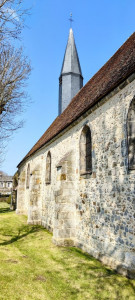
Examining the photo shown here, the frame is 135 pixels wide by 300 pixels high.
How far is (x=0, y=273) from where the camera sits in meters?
4.82

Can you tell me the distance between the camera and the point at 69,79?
14312 millimetres

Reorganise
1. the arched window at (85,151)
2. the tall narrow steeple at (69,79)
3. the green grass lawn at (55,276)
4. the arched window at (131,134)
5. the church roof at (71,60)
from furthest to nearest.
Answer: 1. the church roof at (71,60)
2. the tall narrow steeple at (69,79)
3. the arched window at (85,151)
4. the arched window at (131,134)
5. the green grass lawn at (55,276)

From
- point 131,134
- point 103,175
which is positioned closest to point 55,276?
point 103,175

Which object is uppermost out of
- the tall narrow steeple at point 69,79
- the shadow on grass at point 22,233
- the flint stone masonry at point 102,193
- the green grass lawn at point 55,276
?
the tall narrow steeple at point 69,79

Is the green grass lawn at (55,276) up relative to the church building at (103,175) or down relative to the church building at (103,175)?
down

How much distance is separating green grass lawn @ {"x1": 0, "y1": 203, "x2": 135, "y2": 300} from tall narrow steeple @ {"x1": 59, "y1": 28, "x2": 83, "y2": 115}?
9551 mm

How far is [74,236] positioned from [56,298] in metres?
3.42

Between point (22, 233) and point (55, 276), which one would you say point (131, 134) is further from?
point (22, 233)

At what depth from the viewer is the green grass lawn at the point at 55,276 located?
13.4ft

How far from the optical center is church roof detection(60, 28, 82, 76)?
583 inches

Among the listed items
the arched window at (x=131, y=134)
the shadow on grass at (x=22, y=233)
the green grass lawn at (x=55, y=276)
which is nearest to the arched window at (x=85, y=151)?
the arched window at (x=131, y=134)

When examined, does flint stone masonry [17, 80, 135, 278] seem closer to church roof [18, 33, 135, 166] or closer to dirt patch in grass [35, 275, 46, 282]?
church roof [18, 33, 135, 166]

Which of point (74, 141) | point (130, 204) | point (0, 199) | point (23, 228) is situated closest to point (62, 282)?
point (130, 204)

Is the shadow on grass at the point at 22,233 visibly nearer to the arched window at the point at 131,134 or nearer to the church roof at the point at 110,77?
the church roof at the point at 110,77
